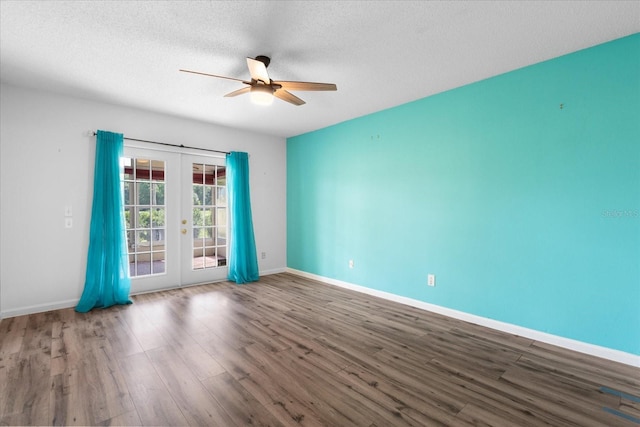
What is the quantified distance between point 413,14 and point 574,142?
1.97 meters

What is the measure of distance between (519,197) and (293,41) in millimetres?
2755

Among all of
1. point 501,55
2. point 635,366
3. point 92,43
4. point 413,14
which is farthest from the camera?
point 501,55

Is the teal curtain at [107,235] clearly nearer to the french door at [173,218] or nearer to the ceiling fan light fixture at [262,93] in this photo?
the french door at [173,218]

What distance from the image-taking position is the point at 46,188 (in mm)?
3725

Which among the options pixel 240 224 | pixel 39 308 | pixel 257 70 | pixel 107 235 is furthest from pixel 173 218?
pixel 257 70

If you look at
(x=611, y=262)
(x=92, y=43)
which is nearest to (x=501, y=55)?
(x=611, y=262)

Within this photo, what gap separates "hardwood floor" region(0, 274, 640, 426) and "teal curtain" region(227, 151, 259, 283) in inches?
65.4

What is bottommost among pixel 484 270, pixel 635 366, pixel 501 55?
pixel 635 366

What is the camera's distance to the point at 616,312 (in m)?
2.56

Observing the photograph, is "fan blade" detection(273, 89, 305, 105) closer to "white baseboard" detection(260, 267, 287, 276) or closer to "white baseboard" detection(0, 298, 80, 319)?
"white baseboard" detection(260, 267, 287, 276)

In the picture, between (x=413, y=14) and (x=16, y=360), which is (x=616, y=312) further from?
(x=16, y=360)

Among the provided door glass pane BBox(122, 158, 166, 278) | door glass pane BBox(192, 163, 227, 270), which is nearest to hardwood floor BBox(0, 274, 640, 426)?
door glass pane BBox(122, 158, 166, 278)

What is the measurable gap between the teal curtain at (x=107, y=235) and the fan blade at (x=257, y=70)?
266 cm

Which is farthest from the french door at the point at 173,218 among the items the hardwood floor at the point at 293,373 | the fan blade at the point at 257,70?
the fan blade at the point at 257,70
